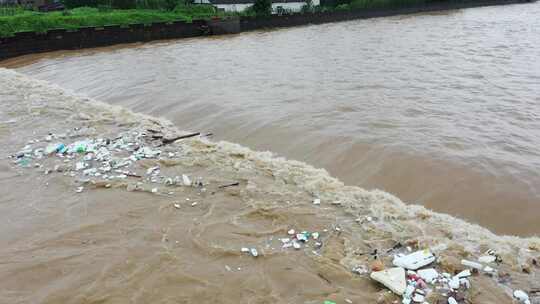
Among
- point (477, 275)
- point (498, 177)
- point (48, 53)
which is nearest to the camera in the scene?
point (477, 275)

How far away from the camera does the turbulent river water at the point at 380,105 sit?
22.6ft

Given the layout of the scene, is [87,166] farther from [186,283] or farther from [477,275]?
[477,275]

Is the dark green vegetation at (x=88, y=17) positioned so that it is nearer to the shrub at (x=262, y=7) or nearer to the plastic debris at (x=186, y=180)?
the shrub at (x=262, y=7)

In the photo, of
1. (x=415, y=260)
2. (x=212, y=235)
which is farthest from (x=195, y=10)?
(x=415, y=260)

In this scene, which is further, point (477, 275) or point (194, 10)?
point (194, 10)

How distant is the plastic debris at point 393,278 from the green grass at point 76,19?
97.0 ft

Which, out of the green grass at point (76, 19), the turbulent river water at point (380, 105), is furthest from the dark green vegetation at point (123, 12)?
the turbulent river water at point (380, 105)

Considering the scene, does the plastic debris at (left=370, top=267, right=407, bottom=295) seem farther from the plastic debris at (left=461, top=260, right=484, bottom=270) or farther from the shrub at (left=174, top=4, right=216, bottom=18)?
the shrub at (left=174, top=4, right=216, bottom=18)

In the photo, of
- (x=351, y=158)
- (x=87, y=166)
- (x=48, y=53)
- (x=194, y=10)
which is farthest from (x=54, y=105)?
(x=194, y=10)

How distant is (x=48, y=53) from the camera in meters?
27.3

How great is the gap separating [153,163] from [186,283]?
3.59m

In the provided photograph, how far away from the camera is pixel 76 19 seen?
98.4 ft

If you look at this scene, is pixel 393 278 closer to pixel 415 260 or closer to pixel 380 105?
pixel 415 260

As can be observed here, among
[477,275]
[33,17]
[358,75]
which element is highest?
[33,17]
